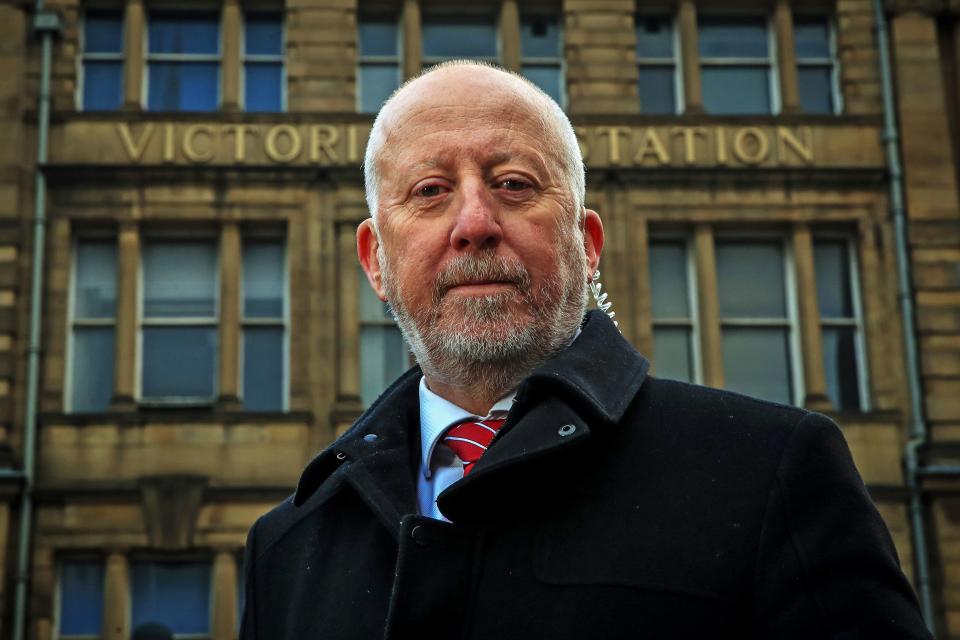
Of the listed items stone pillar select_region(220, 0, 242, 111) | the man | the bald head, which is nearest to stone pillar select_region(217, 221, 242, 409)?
stone pillar select_region(220, 0, 242, 111)

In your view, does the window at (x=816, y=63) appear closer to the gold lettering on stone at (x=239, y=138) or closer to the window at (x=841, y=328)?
the window at (x=841, y=328)

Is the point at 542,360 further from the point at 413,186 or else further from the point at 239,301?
the point at 239,301

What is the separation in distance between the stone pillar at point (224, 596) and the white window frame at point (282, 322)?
184 centimetres

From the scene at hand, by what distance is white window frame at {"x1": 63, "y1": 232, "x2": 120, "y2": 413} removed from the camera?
17.8 m

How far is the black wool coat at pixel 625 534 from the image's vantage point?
2322 millimetres

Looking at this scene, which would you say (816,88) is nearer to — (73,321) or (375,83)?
(375,83)

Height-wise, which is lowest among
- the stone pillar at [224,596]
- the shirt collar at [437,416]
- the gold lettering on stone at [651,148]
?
the stone pillar at [224,596]

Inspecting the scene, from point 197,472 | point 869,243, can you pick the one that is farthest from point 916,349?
point 197,472

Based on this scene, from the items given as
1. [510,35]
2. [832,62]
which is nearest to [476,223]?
[510,35]

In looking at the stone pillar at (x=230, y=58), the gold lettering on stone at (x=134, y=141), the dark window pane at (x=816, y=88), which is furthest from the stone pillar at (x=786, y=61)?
the gold lettering on stone at (x=134, y=141)

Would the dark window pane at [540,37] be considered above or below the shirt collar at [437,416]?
above

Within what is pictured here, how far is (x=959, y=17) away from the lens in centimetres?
1945

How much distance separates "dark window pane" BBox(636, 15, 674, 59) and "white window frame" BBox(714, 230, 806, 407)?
8.70ft

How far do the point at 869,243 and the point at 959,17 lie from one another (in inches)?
135
